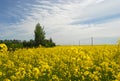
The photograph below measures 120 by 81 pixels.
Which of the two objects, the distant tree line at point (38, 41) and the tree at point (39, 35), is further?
the tree at point (39, 35)

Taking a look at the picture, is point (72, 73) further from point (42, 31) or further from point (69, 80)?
point (42, 31)

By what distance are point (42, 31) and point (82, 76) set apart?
32.6 metres

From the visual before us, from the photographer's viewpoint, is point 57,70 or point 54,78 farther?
point 57,70

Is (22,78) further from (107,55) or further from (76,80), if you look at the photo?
(107,55)

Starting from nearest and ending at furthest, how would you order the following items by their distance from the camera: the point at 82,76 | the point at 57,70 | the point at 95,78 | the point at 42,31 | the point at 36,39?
the point at 95,78 → the point at 82,76 → the point at 57,70 → the point at 36,39 → the point at 42,31

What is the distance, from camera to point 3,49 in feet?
31.4

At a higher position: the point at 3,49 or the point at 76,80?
the point at 3,49

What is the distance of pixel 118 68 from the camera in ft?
32.8

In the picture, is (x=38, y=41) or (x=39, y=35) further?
(x=39, y=35)

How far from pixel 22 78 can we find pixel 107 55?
18.0 ft

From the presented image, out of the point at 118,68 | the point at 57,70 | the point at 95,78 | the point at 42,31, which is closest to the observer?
the point at 95,78

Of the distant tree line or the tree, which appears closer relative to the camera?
the distant tree line

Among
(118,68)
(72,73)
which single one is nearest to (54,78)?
(72,73)

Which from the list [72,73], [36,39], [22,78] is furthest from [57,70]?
[36,39]
